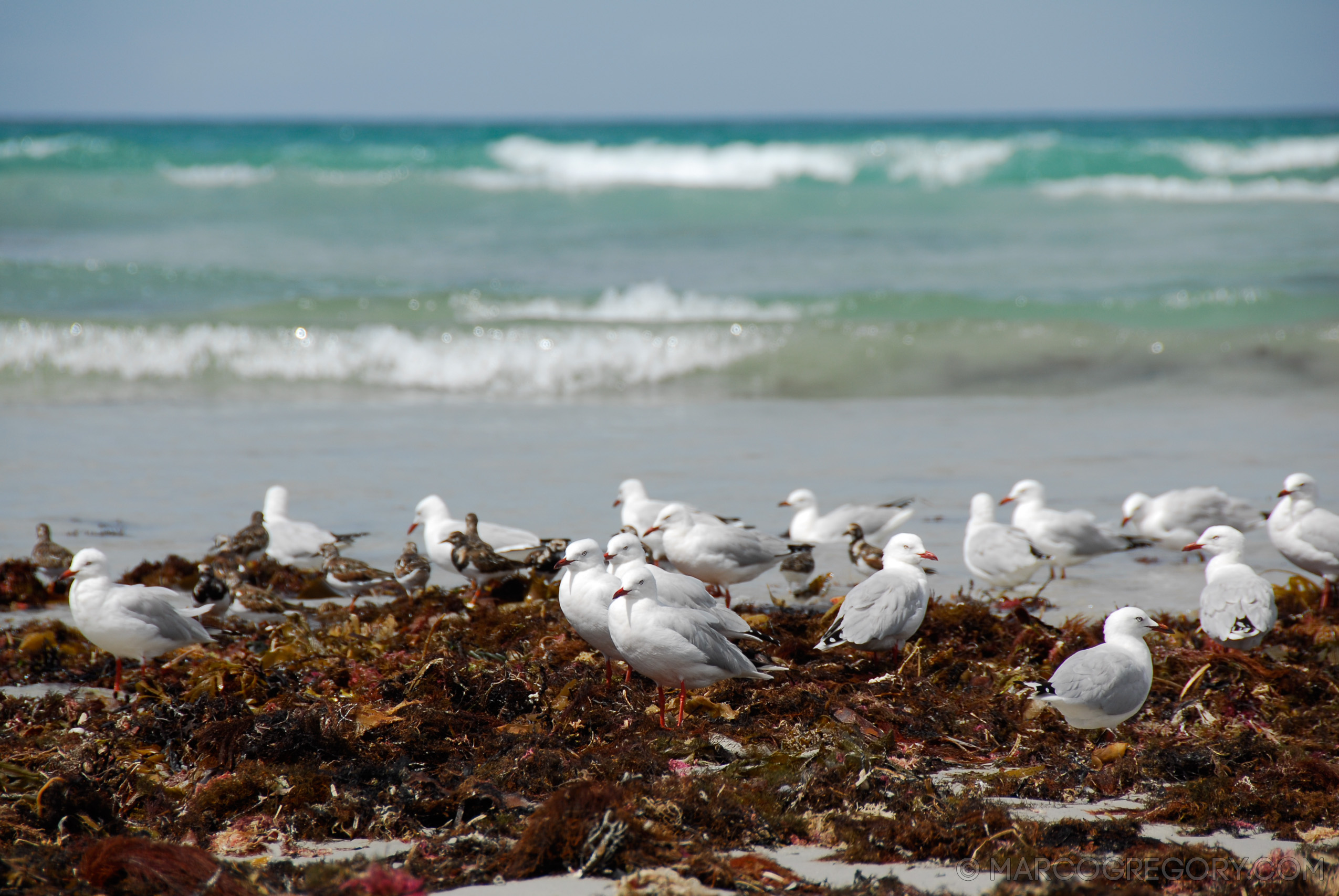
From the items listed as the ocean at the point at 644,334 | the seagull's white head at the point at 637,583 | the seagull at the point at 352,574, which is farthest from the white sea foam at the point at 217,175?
the seagull's white head at the point at 637,583

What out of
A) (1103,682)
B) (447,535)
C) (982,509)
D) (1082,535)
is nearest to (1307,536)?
(1082,535)

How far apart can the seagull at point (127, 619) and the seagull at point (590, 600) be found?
1.75 metres

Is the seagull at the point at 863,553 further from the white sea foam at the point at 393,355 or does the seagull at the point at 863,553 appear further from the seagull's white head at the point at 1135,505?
the white sea foam at the point at 393,355

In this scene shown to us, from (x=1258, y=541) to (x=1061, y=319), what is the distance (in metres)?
8.08

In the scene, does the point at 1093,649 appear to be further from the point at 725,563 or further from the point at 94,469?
the point at 94,469

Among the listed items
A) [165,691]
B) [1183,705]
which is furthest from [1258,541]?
[165,691]

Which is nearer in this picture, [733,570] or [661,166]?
[733,570]

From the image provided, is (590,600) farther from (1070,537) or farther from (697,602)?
(1070,537)

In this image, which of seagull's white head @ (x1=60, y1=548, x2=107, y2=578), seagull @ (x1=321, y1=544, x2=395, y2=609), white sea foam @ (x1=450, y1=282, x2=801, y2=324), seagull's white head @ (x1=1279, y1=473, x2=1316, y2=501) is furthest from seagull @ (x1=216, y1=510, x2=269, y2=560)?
white sea foam @ (x1=450, y1=282, x2=801, y2=324)

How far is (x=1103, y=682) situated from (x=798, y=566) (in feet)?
8.38

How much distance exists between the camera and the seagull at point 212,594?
580cm

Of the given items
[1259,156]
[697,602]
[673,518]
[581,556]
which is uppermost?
[1259,156]

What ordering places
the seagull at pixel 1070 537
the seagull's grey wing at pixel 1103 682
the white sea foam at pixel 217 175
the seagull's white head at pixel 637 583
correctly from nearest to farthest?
the seagull's grey wing at pixel 1103 682
the seagull's white head at pixel 637 583
the seagull at pixel 1070 537
the white sea foam at pixel 217 175

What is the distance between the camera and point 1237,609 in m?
5.21
